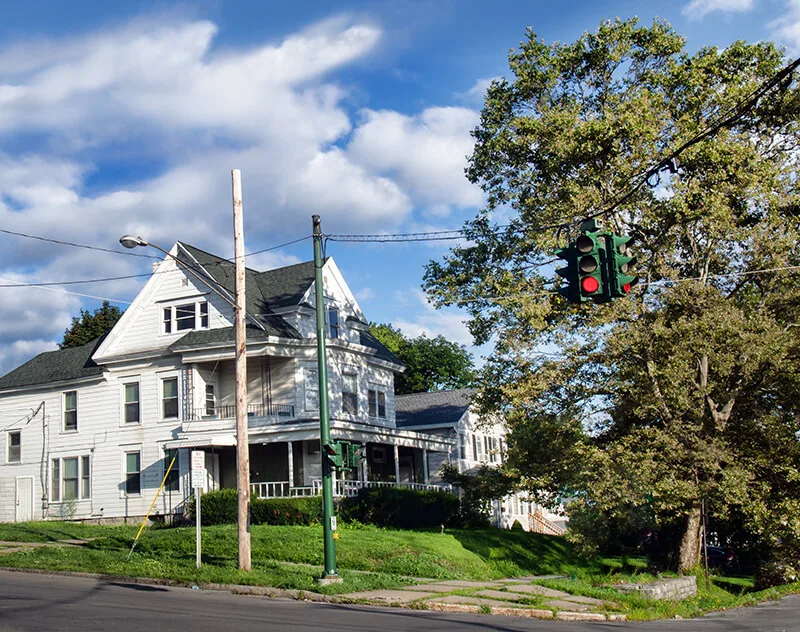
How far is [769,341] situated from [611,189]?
6175 millimetres

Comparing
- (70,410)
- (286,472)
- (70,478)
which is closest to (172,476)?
(286,472)

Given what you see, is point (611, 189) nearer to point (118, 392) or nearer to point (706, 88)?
point (706, 88)

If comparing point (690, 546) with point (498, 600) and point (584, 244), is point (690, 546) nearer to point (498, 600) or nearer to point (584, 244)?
point (498, 600)

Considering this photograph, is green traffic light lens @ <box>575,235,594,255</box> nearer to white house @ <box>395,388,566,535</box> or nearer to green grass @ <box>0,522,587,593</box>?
green grass @ <box>0,522,587,593</box>

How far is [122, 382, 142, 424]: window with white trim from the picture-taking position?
3531cm

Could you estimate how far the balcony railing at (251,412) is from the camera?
33469 millimetres

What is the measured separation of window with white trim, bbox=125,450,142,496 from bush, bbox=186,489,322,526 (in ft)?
20.3

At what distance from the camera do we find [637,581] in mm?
18734

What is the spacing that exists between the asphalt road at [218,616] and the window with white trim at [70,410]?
20730 millimetres

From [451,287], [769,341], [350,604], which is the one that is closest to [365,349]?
[451,287]

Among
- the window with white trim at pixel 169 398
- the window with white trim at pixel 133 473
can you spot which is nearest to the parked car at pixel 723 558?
the window with white trim at pixel 169 398

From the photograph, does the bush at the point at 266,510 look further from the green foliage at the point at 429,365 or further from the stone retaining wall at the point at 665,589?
the green foliage at the point at 429,365

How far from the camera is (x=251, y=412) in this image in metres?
34.1

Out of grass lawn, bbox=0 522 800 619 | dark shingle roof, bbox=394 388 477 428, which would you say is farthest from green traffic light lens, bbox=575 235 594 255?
dark shingle roof, bbox=394 388 477 428
